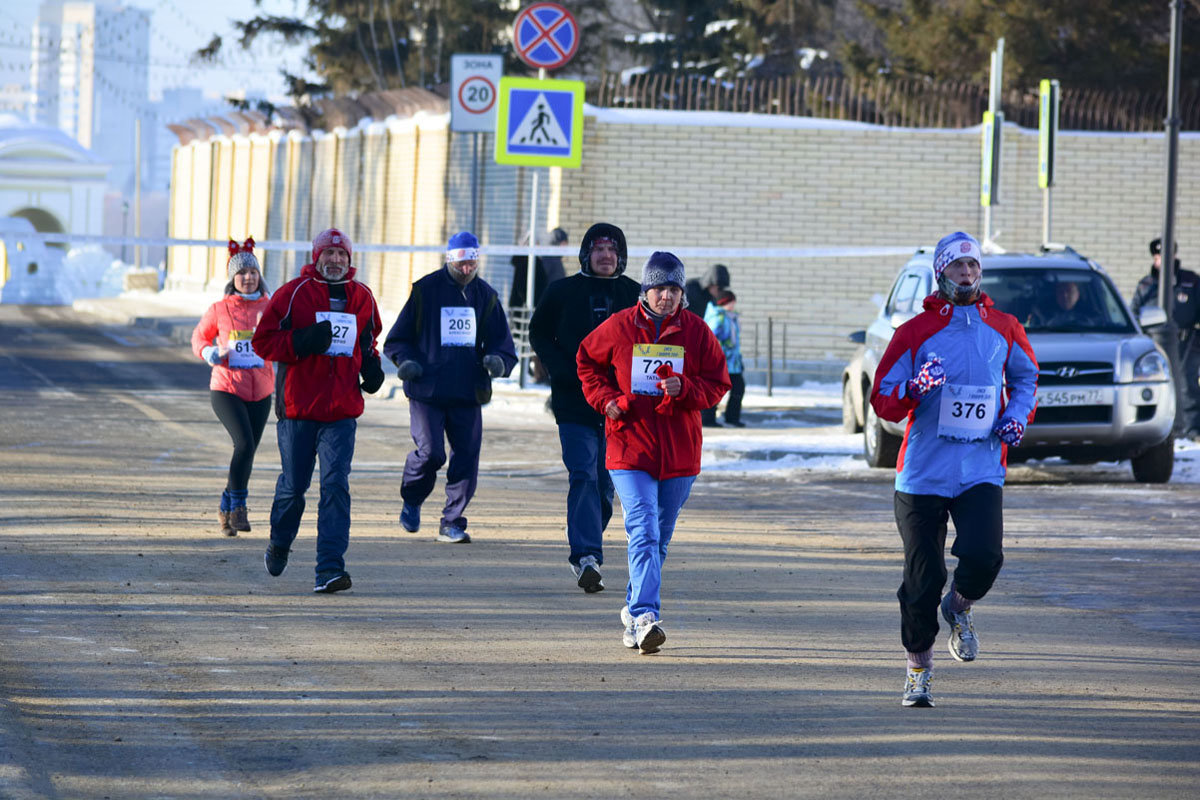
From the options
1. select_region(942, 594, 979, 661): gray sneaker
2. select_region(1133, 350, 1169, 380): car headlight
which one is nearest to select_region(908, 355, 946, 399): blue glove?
select_region(942, 594, 979, 661): gray sneaker

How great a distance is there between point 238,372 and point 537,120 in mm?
10264

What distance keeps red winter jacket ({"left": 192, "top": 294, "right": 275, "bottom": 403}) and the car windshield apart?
651cm

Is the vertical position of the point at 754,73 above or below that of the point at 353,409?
above

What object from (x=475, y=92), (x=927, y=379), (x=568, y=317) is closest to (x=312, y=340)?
(x=568, y=317)

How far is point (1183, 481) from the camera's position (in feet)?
51.2

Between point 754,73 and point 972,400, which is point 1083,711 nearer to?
point 972,400

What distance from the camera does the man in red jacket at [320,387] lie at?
31.9 feet

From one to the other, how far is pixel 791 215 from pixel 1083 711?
2085 cm

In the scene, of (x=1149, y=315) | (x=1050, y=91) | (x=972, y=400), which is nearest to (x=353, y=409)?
(x=972, y=400)

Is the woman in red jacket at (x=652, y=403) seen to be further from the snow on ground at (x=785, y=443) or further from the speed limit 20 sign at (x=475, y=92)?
the speed limit 20 sign at (x=475, y=92)

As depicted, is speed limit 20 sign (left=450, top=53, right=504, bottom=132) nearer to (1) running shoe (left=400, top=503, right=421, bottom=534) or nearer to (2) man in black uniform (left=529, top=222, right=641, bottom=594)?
(1) running shoe (left=400, top=503, right=421, bottom=534)

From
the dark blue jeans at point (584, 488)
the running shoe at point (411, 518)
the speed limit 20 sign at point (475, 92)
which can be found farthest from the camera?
the speed limit 20 sign at point (475, 92)

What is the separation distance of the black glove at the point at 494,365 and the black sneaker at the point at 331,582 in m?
1.90

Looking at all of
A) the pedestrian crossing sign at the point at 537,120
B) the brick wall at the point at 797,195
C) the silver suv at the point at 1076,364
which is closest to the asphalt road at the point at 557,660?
the silver suv at the point at 1076,364
